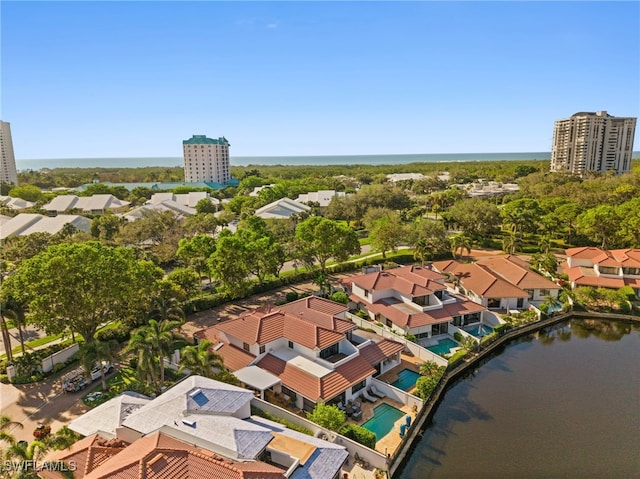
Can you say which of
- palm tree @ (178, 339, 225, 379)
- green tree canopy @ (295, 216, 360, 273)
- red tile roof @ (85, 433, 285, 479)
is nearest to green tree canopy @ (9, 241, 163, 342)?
palm tree @ (178, 339, 225, 379)

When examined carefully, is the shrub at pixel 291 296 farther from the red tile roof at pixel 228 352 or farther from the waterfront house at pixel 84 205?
the waterfront house at pixel 84 205

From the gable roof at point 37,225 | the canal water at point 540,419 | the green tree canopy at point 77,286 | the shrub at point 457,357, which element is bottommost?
the canal water at point 540,419

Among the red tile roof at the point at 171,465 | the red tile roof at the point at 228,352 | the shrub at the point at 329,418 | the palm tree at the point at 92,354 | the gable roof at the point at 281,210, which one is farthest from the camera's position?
the gable roof at the point at 281,210

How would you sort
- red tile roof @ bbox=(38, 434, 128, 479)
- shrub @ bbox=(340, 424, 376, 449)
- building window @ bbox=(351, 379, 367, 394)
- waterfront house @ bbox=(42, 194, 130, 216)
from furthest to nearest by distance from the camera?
waterfront house @ bbox=(42, 194, 130, 216)
building window @ bbox=(351, 379, 367, 394)
shrub @ bbox=(340, 424, 376, 449)
red tile roof @ bbox=(38, 434, 128, 479)

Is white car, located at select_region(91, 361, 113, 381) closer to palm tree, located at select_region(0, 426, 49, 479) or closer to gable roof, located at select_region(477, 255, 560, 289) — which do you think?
palm tree, located at select_region(0, 426, 49, 479)

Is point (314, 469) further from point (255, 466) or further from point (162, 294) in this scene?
point (162, 294)

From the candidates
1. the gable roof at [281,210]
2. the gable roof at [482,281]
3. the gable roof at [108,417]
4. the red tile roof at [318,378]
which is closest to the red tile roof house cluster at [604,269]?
the gable roof at [482,281]
